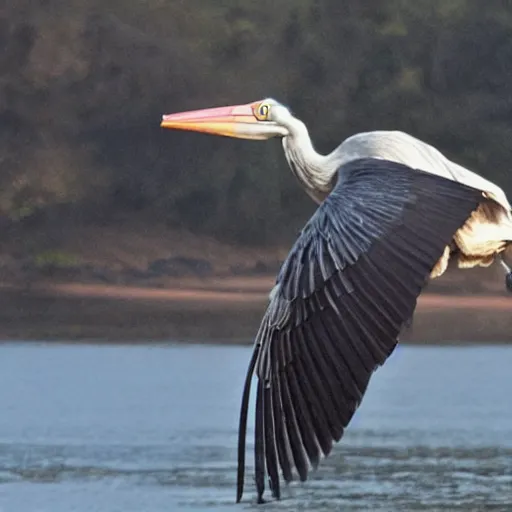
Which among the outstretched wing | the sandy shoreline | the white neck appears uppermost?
the sandy shoreline

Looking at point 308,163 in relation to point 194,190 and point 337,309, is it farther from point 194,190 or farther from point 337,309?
point 194,190

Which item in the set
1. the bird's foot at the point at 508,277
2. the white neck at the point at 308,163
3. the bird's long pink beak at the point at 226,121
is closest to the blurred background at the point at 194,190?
the bird's long pink beak at the point at 226,121

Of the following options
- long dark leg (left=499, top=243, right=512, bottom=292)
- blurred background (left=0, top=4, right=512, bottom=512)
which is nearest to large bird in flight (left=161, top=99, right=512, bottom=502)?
long dark leg (left=499, top=243, right=512, bottom=292)

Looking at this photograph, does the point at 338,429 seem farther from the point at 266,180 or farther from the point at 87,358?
the point at 266,180

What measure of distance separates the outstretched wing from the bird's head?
3.42ft

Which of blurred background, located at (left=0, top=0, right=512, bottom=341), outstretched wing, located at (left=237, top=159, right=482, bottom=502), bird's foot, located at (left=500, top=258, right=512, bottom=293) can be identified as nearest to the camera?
outstretched wing, located at (left=237, top=159, right=482, bottom=502)

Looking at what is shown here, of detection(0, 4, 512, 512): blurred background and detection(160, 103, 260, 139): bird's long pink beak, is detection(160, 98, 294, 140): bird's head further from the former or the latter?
detection(0, 4, 512, 512): blurred background

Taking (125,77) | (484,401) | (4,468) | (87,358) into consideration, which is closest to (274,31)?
(125,77)

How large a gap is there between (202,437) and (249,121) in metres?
6.89

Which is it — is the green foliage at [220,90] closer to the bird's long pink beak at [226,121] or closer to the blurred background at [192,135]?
the blurred background at [192,135]

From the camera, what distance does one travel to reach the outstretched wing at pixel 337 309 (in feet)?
19.5

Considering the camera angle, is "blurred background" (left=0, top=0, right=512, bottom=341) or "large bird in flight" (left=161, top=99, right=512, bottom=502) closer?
"large bird in flight" (left=161, top=99, right=512, bottom=502)

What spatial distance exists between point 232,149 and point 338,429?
22.7 meters

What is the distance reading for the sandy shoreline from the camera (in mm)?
23734
